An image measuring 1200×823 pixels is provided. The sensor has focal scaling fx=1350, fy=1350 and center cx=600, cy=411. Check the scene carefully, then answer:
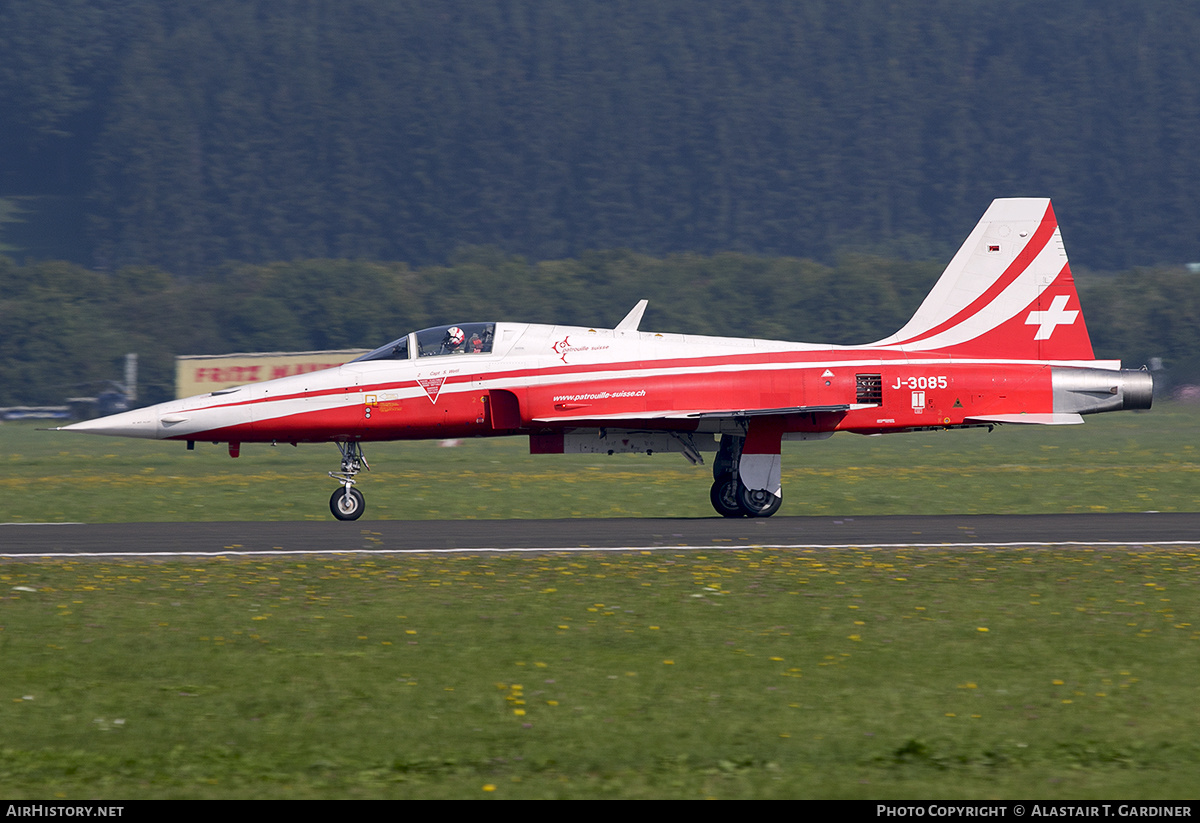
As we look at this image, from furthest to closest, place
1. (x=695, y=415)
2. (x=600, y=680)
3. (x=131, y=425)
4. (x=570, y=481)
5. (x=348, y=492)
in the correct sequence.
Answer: (x=570, y=481) → (x=348, y=492) → (x=695, y=415) → (x=131, y=425) → (x=600, y=680)

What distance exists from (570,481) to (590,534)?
1250 cm

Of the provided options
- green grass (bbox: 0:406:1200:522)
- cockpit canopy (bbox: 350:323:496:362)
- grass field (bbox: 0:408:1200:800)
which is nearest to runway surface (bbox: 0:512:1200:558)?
grass field (bbox: 0:408:1200:800)

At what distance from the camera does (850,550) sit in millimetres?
15953

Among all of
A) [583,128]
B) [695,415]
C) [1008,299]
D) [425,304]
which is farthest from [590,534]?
[583,128]

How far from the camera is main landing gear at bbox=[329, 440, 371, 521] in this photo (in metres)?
20.2

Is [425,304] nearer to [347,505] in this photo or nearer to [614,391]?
[347,505]

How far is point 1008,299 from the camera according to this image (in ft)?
71.2

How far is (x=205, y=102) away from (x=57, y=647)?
153268mm

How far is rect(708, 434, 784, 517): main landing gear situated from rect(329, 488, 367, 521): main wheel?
548 centimetres

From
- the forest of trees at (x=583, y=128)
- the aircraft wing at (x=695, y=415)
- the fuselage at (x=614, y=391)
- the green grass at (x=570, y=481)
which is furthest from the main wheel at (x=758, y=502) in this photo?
the forest of trees at (x=583, y=128)

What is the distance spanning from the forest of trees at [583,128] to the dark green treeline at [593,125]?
30 centimetres
